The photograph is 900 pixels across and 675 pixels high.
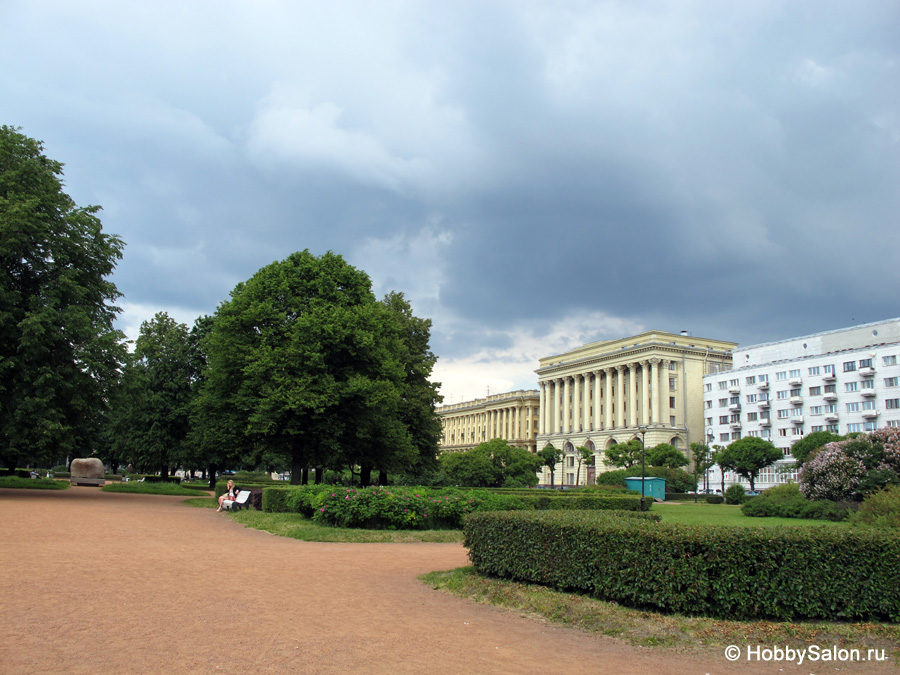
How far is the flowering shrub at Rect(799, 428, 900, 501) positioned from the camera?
3055 cm

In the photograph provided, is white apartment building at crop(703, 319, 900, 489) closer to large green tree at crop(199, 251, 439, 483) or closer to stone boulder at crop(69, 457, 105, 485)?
large green tree at crop(199, 251, 439, 483)

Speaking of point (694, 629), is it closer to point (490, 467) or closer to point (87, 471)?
point (87, 471)

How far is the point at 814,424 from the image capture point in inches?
3376

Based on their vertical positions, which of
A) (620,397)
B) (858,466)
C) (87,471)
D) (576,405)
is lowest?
(87,471)

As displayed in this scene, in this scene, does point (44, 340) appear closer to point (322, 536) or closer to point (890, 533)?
point (322, 536)

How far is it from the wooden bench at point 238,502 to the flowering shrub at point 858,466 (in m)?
28.5

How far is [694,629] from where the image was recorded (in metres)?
7.88

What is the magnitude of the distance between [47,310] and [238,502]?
40.6 ft

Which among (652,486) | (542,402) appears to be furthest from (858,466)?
(542,402)

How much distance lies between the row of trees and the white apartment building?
6511 cm

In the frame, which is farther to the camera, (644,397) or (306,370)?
(644,397)

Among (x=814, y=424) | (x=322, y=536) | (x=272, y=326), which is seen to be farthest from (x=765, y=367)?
(x=322, y=536)

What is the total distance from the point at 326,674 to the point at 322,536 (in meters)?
12.6

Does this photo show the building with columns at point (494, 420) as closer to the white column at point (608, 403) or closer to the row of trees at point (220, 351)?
the white column at point (608, 403)
